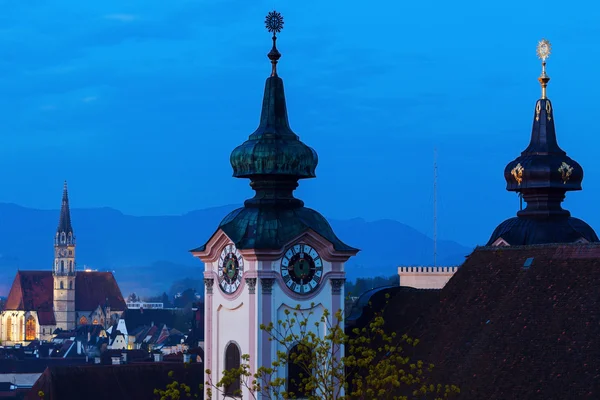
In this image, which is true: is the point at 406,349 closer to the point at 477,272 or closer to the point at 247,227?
the point at 477,272

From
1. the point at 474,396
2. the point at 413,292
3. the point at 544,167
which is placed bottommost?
the point at 474,396

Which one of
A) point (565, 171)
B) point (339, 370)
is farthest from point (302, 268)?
point (565, 171)

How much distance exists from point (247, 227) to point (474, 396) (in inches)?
382

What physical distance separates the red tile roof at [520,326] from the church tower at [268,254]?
340 centimetres

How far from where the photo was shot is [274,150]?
42781mm

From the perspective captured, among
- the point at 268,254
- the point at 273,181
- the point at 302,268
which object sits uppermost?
the point at 273,181

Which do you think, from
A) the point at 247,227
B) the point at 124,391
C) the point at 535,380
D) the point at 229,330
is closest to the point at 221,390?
the point at 229,330

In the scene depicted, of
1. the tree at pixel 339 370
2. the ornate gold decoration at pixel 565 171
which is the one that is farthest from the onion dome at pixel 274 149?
the ornate gold decoration at pixel 565 171

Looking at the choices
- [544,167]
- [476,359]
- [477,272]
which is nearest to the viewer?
[476,359]

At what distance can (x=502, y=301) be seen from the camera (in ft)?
122

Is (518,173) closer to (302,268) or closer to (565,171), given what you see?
(565,171)

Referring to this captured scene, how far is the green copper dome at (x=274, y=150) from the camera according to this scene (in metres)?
42.8

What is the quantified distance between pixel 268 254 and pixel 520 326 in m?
8.33

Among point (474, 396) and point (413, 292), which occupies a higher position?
point (413, 292)
